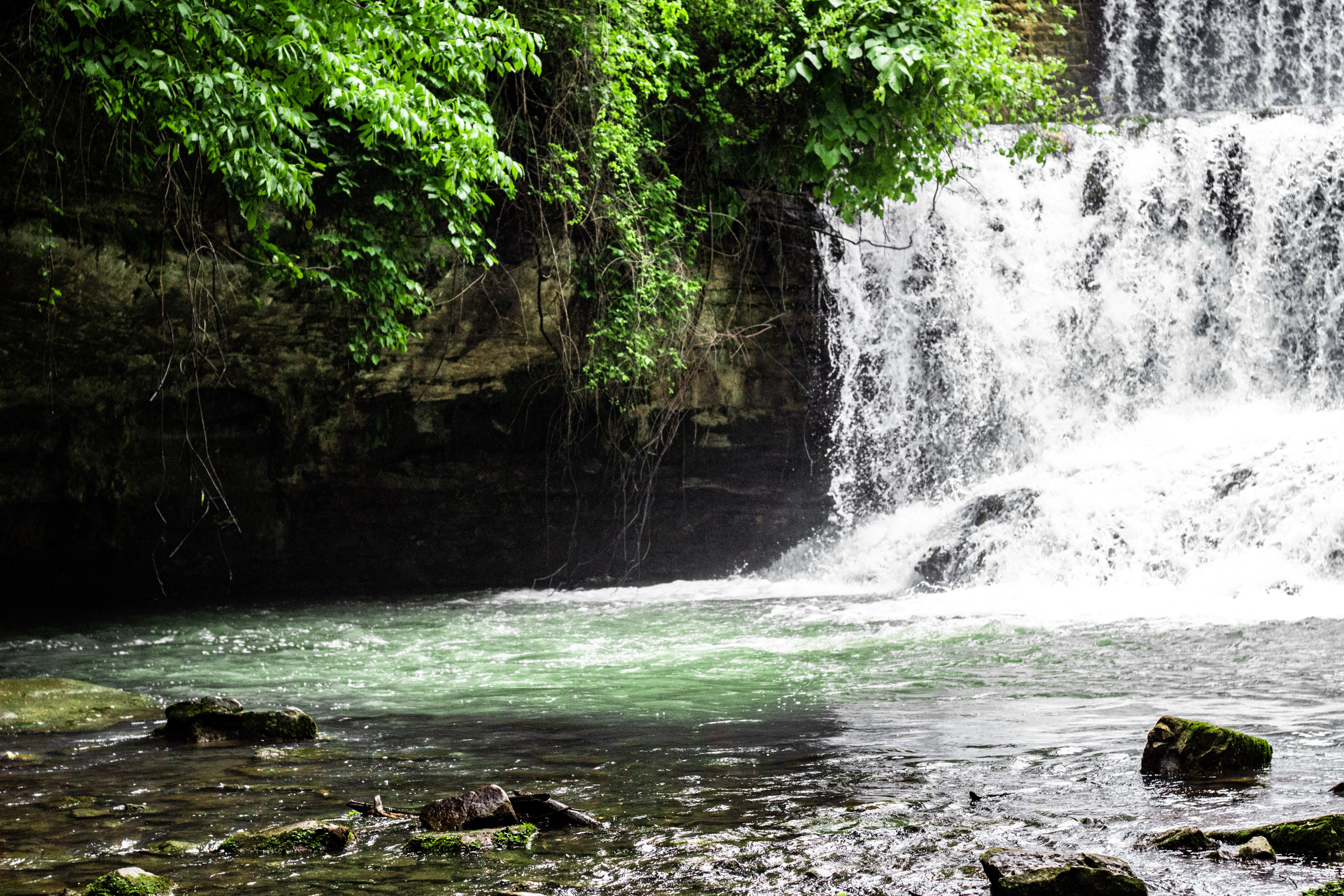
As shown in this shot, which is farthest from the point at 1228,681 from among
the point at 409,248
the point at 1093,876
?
the point at 409,248

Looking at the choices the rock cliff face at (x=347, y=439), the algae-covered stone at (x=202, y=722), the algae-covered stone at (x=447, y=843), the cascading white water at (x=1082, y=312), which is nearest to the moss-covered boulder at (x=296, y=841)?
the algae-covered stone at (x=447, y=843)

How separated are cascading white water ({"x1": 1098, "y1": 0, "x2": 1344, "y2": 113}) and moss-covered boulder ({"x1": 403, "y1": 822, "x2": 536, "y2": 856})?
60.4 feet

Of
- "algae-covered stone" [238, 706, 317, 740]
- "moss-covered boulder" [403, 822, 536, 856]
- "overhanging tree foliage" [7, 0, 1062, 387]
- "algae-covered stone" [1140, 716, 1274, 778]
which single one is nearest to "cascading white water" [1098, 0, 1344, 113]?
"overhanging tree foliage" [7, 0, 1062, 387]

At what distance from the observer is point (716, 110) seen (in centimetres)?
1111

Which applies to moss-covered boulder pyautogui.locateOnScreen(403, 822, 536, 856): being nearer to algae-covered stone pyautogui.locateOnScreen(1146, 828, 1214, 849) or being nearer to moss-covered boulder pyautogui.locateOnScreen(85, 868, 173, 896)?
moss-covered boulder pyautogui.locateOnScreen(85, 868, 173, 896)

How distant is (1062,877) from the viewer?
253cm

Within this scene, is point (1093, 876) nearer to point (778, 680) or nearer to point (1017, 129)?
point (778, 680)

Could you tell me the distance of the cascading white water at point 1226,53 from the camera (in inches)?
728

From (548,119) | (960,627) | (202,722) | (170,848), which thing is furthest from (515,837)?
(548,119)

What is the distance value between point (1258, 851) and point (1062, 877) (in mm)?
628

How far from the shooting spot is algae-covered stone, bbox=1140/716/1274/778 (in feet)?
12.0

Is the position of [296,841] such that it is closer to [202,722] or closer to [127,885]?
[127,885]

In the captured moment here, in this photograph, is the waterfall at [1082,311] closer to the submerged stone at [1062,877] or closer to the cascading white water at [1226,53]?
the cascading white water at [1226,53]

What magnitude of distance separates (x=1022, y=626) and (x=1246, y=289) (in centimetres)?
784
